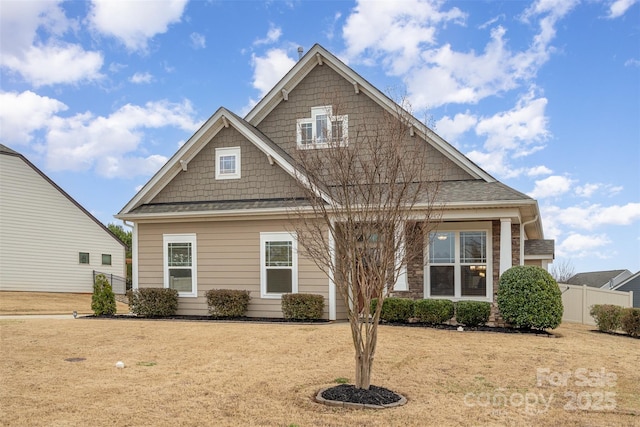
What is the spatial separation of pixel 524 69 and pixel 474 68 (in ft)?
4.60

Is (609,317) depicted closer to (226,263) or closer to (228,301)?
(228,301)

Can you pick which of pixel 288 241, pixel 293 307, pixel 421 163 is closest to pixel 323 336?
pixel 293 307

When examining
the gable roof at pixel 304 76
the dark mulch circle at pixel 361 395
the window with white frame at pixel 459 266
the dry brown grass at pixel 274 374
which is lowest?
the dry brown grass at pixel 274 374

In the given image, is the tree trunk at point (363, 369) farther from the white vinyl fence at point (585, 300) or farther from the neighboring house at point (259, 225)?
the white vinyl fence at point (585, 300)

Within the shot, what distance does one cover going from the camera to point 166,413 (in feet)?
20.9

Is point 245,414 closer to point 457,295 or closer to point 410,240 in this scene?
point 410,240

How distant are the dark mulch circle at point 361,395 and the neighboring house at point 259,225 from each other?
7.45 metres

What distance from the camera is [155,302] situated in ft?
50.9

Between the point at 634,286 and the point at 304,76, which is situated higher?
the point at 304,76

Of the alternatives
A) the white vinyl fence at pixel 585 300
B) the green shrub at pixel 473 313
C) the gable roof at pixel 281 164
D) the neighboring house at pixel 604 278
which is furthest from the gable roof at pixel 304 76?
the neighboring house at pixel 604 278

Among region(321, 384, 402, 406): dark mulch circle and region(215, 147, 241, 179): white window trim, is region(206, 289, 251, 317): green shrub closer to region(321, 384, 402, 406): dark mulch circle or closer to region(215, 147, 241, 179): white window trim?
region(215, 147, 241, 179): white window trim

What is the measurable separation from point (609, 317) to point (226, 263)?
10.8 m

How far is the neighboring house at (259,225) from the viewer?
14914 millimetres

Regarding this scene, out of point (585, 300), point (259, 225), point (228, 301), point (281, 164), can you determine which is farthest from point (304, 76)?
point (585, 300)
